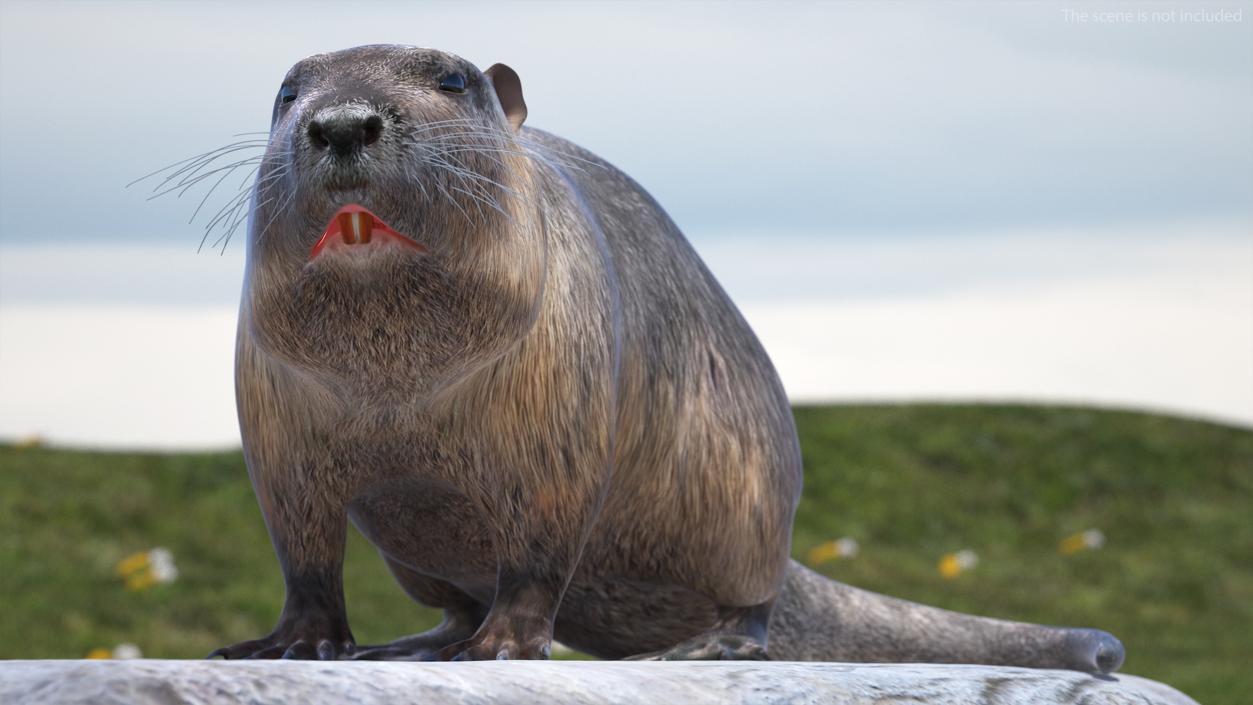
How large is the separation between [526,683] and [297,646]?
747mm

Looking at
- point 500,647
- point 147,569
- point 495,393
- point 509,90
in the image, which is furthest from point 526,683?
point 147,569

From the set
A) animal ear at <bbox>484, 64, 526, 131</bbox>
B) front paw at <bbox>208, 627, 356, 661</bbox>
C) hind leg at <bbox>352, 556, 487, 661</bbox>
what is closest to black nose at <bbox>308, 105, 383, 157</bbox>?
animal ear at <bbox>484, 64, 526, 131</bbox>

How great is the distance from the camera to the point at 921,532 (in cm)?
979

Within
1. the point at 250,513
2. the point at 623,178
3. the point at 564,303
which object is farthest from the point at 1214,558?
the point at 564,303

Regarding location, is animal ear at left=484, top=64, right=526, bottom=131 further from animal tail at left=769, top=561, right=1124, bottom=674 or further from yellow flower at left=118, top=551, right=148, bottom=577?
yellow flower at left=118, top=551, right=148, bottom=577

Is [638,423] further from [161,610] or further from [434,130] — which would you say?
[161,610]

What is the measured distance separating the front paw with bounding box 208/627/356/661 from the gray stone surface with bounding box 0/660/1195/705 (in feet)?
2.09

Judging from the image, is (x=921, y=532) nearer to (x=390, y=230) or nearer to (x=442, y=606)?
(x=442, y=606)

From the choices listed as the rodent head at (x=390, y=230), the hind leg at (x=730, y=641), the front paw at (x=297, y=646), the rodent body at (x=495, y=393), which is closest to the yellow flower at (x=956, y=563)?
the rodent body at (x=495, y=393)

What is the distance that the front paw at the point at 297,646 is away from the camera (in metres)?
2.91

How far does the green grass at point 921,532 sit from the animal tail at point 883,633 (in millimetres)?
4384

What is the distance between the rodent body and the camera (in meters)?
2.61

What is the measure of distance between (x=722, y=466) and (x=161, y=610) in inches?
215

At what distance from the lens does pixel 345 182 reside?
2.53 metres
